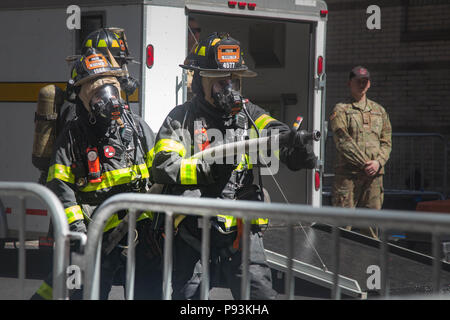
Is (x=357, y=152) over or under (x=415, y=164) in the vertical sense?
over

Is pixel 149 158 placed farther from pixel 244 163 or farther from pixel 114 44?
pixel 114 44

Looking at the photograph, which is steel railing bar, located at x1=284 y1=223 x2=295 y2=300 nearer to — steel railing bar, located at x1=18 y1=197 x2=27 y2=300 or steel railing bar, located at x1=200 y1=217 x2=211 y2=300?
steel railing bar, located at x1=200 y1=217 x2=211 y2=300

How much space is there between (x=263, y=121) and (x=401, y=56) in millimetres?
9360

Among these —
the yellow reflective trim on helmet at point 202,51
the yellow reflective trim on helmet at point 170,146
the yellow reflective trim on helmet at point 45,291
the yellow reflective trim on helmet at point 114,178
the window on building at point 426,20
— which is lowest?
the yellow reflective trim on helmet at point 45,291

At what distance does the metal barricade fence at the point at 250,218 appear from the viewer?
7.86 feet

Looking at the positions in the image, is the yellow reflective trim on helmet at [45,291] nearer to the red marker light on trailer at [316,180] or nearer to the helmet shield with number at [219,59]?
the helmet shield with number at [219,59]

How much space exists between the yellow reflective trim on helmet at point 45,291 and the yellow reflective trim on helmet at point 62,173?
720mm

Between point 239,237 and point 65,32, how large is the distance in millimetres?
3403

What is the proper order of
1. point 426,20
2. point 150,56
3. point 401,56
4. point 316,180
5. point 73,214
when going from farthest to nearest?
1. point 401,56
2. point 426,20
3. point 316,180
4. point 150,56
5. point 73,214

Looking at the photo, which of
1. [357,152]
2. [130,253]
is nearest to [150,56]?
[357,152]

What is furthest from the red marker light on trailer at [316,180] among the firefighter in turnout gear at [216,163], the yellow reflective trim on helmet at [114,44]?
the firefighter in turnout gear at [216,163]

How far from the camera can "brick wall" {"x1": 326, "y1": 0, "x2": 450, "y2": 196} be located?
12.6 m

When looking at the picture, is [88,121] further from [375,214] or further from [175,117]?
[375,214]

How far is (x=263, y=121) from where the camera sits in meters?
4.25
